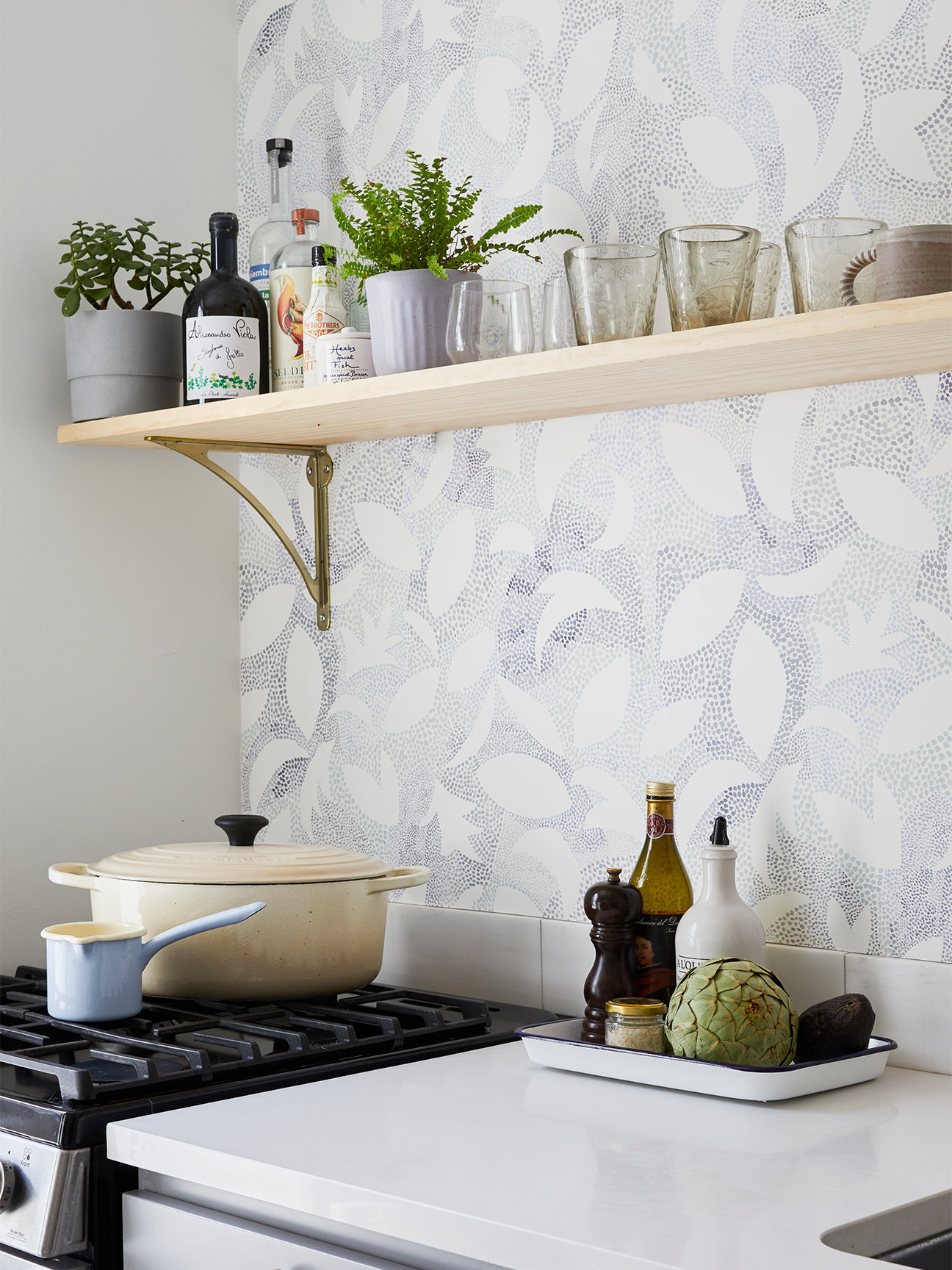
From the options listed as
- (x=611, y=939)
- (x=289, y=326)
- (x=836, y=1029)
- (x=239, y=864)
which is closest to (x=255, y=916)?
(x=239, y=864)

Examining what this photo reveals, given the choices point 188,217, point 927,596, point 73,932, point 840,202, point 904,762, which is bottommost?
point 73,932

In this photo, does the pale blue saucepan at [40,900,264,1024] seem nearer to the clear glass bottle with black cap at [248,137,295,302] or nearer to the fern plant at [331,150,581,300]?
the fern plant at [331,150,581,300]

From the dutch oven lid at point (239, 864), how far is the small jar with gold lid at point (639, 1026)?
1.22ft

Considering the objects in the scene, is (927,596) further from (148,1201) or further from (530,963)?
(148,1201)

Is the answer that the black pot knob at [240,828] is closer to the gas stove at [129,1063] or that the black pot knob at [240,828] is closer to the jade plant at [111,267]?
the gas stove at [129,1063]

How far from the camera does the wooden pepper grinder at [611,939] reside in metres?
1.44

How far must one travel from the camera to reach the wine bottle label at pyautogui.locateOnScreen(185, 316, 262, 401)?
1.75 m

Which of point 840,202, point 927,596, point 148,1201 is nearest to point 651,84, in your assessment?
point 840,202

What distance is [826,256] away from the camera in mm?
1255

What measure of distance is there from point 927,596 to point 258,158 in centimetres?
126

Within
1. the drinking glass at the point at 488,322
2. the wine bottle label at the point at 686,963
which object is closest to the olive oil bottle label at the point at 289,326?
the drinking glass at the point at 488,322

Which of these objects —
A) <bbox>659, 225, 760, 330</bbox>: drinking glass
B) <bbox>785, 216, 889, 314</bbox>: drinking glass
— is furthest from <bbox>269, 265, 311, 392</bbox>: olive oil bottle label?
<bbox>785, 216, 889, 314</bbox>: drinking glass

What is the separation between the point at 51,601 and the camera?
6.32ft

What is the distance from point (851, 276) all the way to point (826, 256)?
30 millimetres
